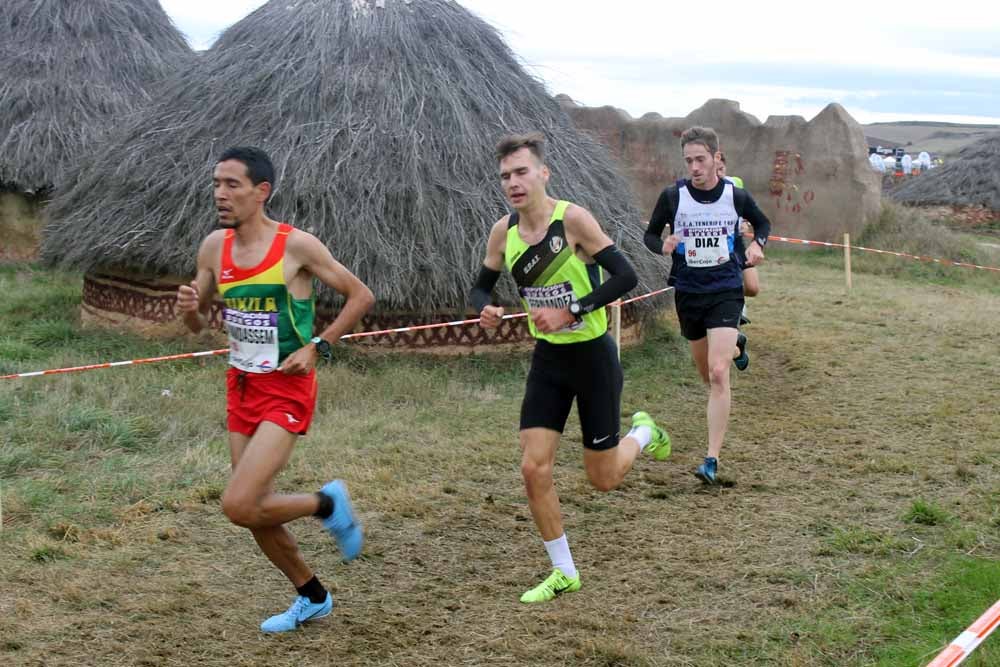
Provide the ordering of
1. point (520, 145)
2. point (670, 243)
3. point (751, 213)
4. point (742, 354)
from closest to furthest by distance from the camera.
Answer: point (520, 145)
point (670, 243)
point (751, 213)
point (742, 354)

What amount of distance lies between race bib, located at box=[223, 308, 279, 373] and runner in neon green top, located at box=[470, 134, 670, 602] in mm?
904

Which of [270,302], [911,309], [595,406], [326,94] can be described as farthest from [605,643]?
[911,309]

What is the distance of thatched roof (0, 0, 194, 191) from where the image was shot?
16.0m

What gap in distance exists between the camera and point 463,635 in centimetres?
427

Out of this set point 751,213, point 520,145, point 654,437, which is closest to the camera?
point 520,145

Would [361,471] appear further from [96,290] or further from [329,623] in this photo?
[96,290]

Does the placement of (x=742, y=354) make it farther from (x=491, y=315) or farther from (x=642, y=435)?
(x=491, y=315)

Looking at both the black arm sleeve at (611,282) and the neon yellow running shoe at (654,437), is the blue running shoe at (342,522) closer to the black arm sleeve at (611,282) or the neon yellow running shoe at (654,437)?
the black arm sleeve at (611,282)

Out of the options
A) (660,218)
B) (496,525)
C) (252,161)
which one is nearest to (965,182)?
(660,218)

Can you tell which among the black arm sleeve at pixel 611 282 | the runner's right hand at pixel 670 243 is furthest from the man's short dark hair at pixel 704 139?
the black arm sleeve at pixel 611 282

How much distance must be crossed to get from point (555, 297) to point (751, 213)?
2.41m

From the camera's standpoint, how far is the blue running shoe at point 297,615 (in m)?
4.29

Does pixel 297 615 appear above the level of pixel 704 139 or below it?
below

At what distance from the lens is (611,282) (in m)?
4.51
